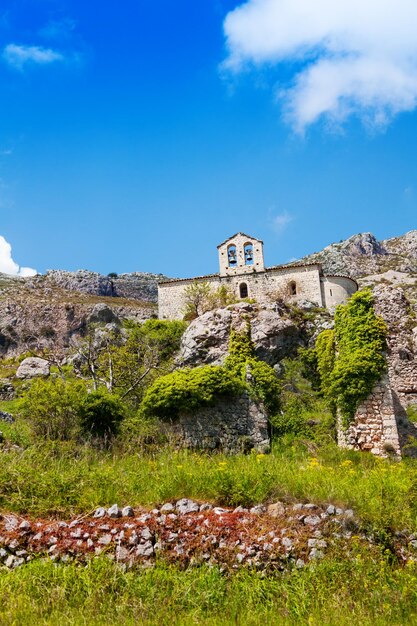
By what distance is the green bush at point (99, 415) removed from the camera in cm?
1605

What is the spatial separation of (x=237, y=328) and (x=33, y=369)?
15805mm

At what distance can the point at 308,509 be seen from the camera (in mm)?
7340

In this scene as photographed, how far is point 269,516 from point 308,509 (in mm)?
595

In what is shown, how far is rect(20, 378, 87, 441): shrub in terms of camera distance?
15125 millimetres

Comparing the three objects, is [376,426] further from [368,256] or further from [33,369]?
[368,256]

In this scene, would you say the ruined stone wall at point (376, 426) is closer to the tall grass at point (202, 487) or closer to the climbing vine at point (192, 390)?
the climbing vine at point (192, 390)

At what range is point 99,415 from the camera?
16469 millimetres

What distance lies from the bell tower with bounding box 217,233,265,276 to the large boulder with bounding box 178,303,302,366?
20.1 m

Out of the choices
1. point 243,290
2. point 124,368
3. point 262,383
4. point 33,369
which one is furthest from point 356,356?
point 243,290

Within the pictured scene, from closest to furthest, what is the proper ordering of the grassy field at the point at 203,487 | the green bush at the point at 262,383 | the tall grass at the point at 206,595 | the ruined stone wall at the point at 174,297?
the tall grass at the point at 206,595
the grassy field at the point at 203,487
the green bush at the point at 262,383
the ruined stone wall at the point at 174,297

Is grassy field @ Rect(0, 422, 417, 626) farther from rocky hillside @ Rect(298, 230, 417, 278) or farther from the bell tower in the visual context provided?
rocky hillside @ Rect(298, 230, 417, 278)

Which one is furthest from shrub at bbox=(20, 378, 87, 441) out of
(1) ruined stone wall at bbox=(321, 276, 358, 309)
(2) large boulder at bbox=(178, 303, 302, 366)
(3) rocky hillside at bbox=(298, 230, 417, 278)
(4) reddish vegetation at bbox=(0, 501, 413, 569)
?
(3) rocky hillside at bbox=(298, 230, 417, 278)

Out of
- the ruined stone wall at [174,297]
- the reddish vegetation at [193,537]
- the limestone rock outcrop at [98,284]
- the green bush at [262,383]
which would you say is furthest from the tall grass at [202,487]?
the limestone rock outcrop at [98,284]

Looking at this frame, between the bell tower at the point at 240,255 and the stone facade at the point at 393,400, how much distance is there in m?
25.6
